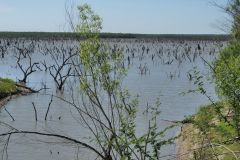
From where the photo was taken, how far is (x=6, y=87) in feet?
101

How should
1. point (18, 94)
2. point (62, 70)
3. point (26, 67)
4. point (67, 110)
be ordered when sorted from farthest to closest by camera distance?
point (26, 67) → point (62, 70) → point (18, 94) → point (67, 110)

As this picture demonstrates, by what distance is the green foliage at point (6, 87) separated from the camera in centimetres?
2987

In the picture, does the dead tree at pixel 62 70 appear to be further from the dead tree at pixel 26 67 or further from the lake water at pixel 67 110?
the dead tree at pixel 26 67

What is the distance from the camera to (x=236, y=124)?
829 centimetres

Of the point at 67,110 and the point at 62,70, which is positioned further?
the point at 62,70

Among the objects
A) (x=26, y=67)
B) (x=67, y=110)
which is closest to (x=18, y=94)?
(x=67, y=110)

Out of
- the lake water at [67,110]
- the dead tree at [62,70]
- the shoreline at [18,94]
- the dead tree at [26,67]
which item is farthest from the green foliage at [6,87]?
the dead tree at [26,67]

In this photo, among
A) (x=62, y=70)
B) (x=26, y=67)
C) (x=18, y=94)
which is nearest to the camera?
(x=18, y=94)

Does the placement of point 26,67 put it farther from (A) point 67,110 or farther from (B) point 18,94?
(A) point 67,110

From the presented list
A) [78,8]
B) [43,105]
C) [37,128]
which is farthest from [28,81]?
[78,8]

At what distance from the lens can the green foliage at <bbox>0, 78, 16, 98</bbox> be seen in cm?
2987

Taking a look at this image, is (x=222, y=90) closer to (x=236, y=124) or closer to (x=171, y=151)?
(x=236, y=124)

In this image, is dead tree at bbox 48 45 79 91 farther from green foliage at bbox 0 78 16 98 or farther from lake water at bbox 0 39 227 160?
green foliage at bbox 0 78 16 98

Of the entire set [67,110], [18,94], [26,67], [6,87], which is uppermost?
[6,87]
